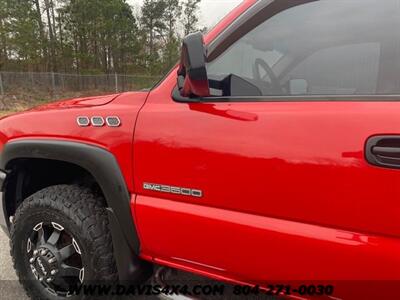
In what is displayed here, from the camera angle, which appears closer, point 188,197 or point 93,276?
point 188,197

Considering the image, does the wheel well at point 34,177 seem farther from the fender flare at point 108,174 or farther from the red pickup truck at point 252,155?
the fender flare at point 108,174

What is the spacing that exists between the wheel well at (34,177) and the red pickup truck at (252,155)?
0.66 feet

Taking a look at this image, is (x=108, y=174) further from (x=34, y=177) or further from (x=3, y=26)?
(x=3, y=26)

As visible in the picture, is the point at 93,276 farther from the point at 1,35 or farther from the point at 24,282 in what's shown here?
the point at 1,35

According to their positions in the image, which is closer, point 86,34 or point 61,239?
point 61,239

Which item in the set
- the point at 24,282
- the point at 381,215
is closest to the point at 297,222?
the point at 381,215

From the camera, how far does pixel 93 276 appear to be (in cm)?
224

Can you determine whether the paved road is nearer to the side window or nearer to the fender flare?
the fender flare

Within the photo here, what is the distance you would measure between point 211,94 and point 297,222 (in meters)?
0.69

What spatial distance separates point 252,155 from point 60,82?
30651 millimetres

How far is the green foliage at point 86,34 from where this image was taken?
109ft

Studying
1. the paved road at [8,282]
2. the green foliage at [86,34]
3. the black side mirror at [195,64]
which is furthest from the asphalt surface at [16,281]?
the green foliage at [86,34]

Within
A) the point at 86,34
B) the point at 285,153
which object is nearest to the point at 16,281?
the point at 285,153

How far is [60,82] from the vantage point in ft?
97.8
